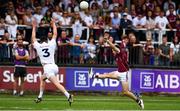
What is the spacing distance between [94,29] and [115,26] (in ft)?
2.88

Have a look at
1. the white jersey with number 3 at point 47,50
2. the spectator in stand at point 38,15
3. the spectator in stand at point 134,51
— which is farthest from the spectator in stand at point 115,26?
the white jersey with number 3 at point 47,50

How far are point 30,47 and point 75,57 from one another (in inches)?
73.9

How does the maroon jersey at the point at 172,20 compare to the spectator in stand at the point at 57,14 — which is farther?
the maroon jersey at the point at 172,20

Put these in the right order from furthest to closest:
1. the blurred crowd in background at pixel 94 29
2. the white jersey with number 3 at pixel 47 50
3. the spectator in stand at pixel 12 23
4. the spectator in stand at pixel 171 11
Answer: the spectator in stand at pixel 171 11 → the blurred crowd in background at pixel 94 29 → the spectator in stand at pixel 12 23 → the white jersey with number 3 at pixel 47 50

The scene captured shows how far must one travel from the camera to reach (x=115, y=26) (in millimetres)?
26844

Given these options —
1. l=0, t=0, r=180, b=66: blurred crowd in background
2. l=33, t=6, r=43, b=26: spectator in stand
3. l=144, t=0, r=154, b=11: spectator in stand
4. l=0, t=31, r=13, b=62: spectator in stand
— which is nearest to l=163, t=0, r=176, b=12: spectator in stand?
l=144, t=0, r=154, b=11: spectator in stand

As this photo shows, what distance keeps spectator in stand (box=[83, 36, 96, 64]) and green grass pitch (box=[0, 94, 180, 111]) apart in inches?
65.5

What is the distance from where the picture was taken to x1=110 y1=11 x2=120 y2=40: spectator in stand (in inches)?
1055

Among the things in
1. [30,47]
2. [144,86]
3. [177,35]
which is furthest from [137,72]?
[30,47]

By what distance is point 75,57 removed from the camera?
86.4 feet

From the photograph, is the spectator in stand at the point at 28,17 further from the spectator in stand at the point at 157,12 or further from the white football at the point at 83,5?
the spectator in stand at the point at 157,12

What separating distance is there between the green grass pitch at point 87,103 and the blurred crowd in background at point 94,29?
6.08 feet

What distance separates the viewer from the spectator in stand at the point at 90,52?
2619 cm

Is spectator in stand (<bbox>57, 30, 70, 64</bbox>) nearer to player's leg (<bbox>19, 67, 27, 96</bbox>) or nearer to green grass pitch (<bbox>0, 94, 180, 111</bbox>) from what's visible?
green grass pitch (<bbox>0, 94, 180, 111</bbox>)
